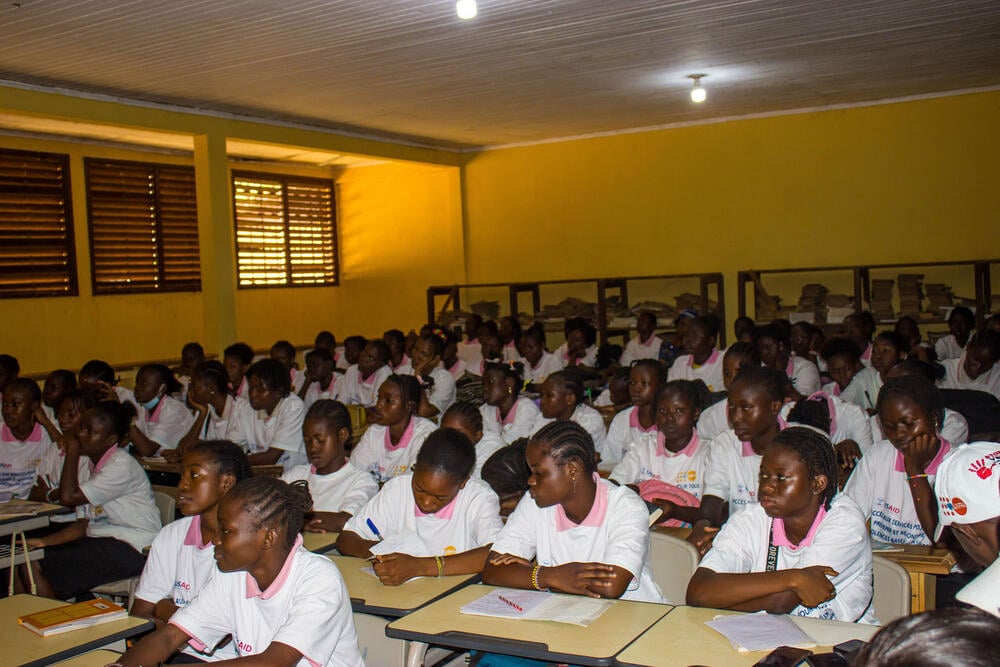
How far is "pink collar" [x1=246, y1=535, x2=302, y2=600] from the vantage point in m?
2.39

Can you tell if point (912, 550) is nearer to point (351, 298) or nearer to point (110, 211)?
point (110, 211)

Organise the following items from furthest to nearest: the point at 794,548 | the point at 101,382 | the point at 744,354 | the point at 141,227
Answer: the point at 141,227 → the point at 101,382 → the point at 744,354 → the point at 794,548

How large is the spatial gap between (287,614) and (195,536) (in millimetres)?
722

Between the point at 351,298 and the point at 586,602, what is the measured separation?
9923 millimetres

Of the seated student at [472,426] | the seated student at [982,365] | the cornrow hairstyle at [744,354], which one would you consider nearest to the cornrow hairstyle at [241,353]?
the seated student at [472,426]

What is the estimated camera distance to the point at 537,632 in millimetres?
2322

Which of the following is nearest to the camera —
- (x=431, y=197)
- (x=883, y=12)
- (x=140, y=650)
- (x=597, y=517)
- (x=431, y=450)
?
(x=140, y=650)

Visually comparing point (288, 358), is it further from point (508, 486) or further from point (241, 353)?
point (508, 486)

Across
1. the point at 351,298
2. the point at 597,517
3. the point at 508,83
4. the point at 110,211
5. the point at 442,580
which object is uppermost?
the point at 508,83

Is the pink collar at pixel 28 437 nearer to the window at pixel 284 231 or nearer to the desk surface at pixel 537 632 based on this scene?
the desk surface at pixel 537 632

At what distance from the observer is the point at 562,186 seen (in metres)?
10.6

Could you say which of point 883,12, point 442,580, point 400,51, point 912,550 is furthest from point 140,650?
point 883,12

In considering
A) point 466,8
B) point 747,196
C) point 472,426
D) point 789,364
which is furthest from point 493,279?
point 472,426

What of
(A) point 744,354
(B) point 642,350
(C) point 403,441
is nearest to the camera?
(C) point 403,441
